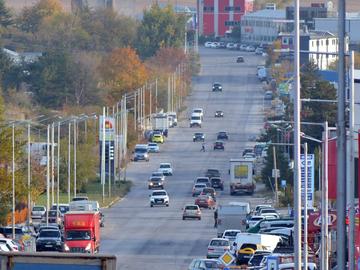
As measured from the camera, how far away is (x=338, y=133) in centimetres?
1675

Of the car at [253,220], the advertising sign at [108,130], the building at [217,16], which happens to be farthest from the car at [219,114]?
the building at [217,16]

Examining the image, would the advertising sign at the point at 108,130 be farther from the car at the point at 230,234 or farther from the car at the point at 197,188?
the car at the point at 230,234

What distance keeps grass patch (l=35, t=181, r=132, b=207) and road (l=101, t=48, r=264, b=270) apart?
1.94 ft

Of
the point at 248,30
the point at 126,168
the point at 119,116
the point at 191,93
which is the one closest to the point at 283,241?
the point at 126,168

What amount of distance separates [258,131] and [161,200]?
3536cm

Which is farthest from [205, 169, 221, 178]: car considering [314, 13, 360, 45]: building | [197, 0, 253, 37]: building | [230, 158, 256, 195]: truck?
[197, 0, 253, 37]: building

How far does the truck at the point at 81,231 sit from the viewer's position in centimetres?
4878

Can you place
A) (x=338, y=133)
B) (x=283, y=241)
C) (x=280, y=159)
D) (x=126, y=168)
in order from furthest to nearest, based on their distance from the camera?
(x=126, y=168) < (x=280, y=159) < (x=283, y=241) < (x=338, y=133)

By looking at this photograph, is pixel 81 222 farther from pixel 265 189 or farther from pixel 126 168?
pixel 126 168

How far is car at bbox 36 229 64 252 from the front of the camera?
158 feet

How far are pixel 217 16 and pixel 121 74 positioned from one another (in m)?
69.4

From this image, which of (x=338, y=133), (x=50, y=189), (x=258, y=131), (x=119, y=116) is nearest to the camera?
(x=338, y=133)

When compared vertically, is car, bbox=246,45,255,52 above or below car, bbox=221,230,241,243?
above

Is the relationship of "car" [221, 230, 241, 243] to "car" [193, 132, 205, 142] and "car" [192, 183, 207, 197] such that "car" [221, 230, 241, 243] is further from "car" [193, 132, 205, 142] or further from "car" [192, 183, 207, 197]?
"car" [193, 132, 205, 142]
